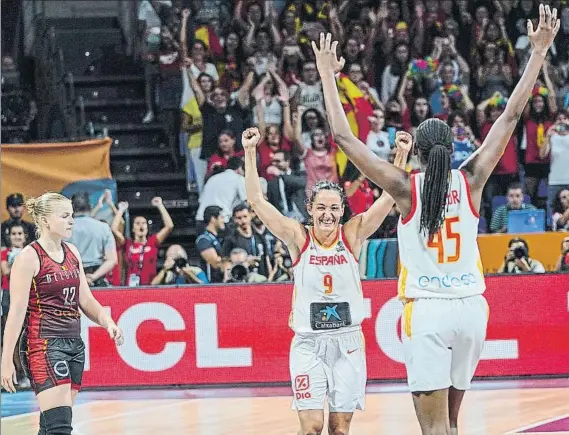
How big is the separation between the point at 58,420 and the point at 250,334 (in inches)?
234

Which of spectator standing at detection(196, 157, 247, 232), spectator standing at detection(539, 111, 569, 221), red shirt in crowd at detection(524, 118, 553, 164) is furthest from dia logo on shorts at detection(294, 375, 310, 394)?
red shirt in crowd at detection(524, 118, 553, 164)

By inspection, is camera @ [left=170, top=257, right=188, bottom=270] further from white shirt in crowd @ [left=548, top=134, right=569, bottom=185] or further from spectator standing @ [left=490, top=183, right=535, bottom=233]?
white shirt in crowd @ [left=548, top=134, right=569, bottom=185]

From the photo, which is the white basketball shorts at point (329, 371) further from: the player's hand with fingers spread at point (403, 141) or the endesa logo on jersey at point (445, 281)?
the endesa logo on jersey at point (445, 281)

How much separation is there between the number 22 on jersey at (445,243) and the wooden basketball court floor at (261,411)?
3.74 meters

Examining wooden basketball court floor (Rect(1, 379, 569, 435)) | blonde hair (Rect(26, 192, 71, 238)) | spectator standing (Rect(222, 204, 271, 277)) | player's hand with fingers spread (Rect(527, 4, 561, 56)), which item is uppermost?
player's hand with fingers spread (Rect(527, 4, 561, 56))

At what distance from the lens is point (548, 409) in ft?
32.2

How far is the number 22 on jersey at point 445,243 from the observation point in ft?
17.3

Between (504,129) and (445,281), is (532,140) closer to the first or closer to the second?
(504,129)

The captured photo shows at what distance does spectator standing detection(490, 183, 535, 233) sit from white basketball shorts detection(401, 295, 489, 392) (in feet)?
29.7

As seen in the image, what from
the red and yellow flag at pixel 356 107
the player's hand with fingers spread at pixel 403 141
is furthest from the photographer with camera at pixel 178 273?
the player's hand with fingers spread at pixel 403 141

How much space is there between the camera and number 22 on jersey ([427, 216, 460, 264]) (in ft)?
17.3

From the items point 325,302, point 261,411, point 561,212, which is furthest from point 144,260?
point 325,302

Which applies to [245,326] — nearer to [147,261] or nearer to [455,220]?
[147,261]

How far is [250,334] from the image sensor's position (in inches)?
480
